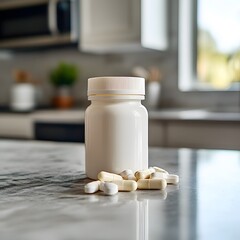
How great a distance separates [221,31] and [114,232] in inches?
103

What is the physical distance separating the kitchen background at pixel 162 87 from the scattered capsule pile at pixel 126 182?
1.44 m

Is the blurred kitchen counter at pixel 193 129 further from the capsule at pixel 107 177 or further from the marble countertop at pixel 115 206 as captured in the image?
the capsule at pixel 107 177

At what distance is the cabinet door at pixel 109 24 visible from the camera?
8.63 ft

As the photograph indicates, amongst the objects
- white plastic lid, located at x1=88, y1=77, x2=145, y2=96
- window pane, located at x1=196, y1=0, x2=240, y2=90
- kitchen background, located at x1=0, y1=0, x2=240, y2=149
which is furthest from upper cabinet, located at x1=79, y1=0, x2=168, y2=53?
white plastic lid, located at x1=88, y1=77, x2=145, y2=96

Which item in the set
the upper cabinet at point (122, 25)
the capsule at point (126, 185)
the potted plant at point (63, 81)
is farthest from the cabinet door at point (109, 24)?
the capsule at point (126, 185)

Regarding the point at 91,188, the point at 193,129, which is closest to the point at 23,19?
the point at 193,129

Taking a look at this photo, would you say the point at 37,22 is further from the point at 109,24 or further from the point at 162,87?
the point at 162,87

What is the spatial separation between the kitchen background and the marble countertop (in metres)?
1.23

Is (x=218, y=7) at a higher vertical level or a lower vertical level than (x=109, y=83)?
higher

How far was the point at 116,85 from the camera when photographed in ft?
2.40

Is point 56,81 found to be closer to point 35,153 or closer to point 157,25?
point 157,25

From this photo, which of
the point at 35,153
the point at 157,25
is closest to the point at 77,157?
the point at 35,153

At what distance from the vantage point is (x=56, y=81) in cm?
325

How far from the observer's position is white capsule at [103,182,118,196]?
65cm
